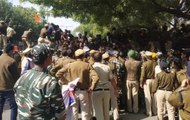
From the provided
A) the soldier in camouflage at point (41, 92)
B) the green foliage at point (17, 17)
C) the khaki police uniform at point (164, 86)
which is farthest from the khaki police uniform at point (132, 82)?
the green foliage at point (17, 17)

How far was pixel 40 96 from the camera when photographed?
4043 millimetres

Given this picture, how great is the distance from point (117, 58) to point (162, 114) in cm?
223

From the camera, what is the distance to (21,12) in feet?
171

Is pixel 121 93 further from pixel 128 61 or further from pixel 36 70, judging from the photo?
pixel 36 70

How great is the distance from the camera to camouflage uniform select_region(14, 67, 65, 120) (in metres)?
4.03

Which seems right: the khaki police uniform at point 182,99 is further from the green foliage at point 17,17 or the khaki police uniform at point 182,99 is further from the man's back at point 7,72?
the green foliage at point 17,17

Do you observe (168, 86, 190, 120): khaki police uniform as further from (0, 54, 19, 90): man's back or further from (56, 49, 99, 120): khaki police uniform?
(0, 54, 19, 90): man's back

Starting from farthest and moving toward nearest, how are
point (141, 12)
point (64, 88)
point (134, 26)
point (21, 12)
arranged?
point (21, 12)
point (134, 26)
point (141, 12)
point (64, 88)

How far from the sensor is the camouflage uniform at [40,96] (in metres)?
4.03

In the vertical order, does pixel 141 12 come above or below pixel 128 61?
above

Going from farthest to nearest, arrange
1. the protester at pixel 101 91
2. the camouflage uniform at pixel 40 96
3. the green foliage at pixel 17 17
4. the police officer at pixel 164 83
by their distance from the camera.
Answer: the green foliage at pixel 17 17
the protester at pixel 101 91
the police officer at pixel 164 83
the camouflage uniform at pixel 40 96

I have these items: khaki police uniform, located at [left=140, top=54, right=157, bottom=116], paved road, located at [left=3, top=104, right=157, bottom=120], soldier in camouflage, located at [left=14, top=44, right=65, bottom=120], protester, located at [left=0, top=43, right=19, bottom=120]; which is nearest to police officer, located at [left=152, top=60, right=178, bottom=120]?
khaki police uniform, located at [left=140, top=54, right=157, bottom=116]

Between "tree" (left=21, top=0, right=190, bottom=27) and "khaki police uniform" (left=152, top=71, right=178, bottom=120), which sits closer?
"khaki police uniform" (left=152, top=71, right=178, bottom=120)

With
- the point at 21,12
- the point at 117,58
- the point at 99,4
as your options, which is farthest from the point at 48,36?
the point at 21,12
